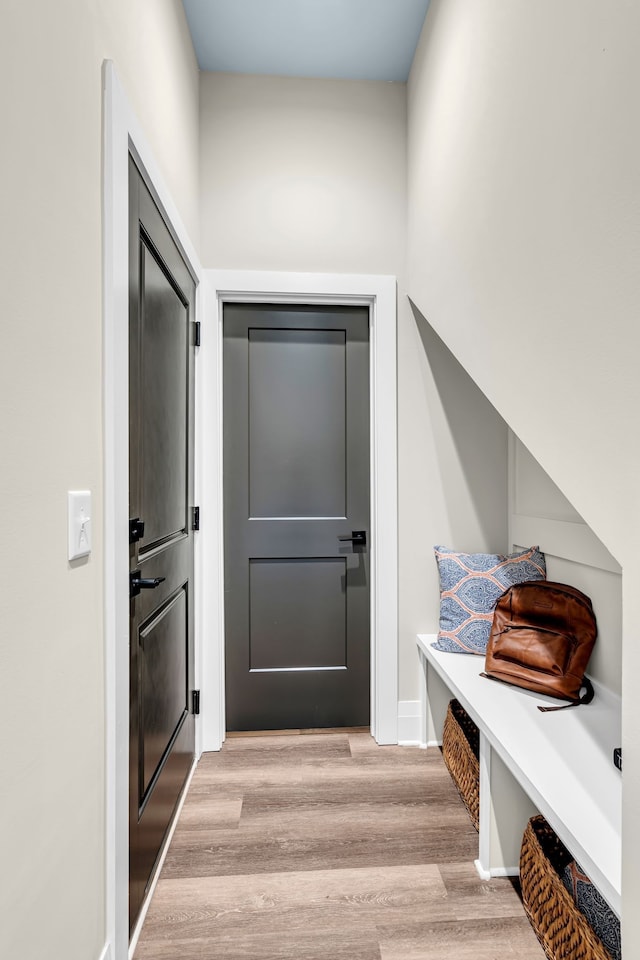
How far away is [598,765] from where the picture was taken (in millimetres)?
1282

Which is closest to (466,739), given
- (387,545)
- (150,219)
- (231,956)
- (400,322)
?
(387,545)

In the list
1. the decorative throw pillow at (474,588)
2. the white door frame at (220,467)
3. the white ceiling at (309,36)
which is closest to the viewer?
the white ceiling at (309,36)

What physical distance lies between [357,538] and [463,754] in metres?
0.93

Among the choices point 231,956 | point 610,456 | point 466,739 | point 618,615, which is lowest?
point 231,956

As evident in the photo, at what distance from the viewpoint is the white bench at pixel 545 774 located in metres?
1.04

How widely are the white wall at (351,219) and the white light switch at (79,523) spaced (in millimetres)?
1548

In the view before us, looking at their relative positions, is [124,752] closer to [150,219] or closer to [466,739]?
[466,739]

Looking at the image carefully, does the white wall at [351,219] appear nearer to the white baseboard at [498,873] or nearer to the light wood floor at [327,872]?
the light wood floor at [327,872]

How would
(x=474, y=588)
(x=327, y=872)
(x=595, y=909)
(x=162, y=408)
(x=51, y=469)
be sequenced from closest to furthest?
(x=51, y=469), (x=595, y=909), (x=327, y=872), (x=162, y=408), (x=474, y=588)

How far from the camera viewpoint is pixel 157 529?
1.59 metres

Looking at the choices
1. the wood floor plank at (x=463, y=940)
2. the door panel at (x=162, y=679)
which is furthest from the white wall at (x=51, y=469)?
the wood floor plank at (x=463, y=940)

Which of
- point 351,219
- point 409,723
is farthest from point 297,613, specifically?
point 351,219

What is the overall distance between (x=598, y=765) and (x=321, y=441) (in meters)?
1.54

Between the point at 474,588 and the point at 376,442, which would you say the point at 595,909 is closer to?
the point at 474,588
